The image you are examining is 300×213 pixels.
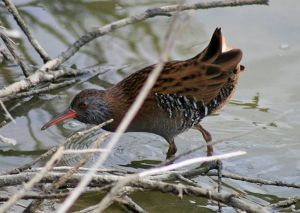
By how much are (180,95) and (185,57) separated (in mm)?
1578

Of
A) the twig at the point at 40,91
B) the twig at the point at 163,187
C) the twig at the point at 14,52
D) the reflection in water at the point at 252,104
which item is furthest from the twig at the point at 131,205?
the reflection in water at the point at 252,104

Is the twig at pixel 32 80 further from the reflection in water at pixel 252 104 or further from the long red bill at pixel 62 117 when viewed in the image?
the reflection in water at pixel 252 104

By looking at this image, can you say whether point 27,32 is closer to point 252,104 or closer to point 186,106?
point 186,106

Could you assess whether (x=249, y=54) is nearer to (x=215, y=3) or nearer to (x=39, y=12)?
(x=215, y=3)

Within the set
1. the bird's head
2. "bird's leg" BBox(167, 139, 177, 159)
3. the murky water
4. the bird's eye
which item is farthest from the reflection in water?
the bird's eye

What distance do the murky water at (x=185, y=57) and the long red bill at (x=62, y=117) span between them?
Answer: 0.93 feet

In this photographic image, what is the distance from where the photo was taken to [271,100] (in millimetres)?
6793

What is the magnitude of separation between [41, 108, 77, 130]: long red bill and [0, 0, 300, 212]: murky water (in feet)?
0.93

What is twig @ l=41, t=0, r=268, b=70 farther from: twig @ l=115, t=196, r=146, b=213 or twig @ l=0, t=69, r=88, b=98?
twig @ l=115, t=196, r=146, b=213

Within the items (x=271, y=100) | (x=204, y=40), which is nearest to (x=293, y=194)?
(x=271, y=100)

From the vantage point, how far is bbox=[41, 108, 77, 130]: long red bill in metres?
5.90

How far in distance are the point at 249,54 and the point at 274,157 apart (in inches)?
67.2

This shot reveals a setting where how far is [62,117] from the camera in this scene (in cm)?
600

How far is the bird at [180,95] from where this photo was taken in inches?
230
